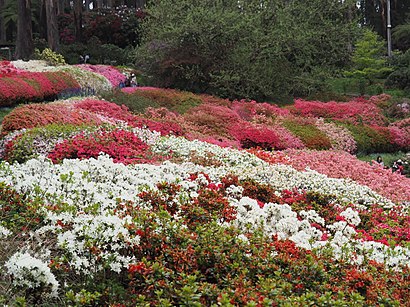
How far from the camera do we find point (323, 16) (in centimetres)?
2675

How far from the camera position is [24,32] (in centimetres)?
2636

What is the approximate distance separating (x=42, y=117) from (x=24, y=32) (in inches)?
646

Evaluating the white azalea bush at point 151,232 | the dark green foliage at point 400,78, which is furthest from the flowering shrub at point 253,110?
the dark green foliage at point 400,78

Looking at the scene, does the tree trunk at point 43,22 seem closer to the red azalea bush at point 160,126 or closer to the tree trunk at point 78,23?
the tree trunk at point 78,23

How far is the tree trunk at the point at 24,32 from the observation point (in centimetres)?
2602

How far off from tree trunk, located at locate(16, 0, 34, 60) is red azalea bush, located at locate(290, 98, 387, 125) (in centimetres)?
1291

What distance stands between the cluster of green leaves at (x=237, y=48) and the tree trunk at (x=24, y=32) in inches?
223

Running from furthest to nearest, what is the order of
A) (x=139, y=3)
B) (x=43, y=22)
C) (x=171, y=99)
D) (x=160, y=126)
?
1. (x=139, y=3)
2. (x=43, y=22)
3. (x=171, y=99)
4. (x=160, y=126)

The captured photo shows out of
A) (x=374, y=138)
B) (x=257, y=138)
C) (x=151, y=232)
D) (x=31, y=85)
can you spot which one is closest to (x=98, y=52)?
(x=31, y=85)

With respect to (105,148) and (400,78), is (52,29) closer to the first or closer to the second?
(400,78)

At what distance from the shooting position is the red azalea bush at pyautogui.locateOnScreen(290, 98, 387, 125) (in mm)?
19000

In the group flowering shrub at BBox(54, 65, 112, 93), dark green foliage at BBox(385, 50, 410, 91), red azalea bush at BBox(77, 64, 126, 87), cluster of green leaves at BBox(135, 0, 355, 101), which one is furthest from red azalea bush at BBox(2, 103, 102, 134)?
dark green foliage at BBox(385, 50, 410, 91)

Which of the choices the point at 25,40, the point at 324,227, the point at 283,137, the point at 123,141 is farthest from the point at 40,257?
the point at 25,40

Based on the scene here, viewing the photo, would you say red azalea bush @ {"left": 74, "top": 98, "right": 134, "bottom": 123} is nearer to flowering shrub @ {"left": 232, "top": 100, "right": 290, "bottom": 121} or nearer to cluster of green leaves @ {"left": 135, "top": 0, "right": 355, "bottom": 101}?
flowering shrub @ {"left": 232, "top": 100, "right": 290, "bottom": 121}
